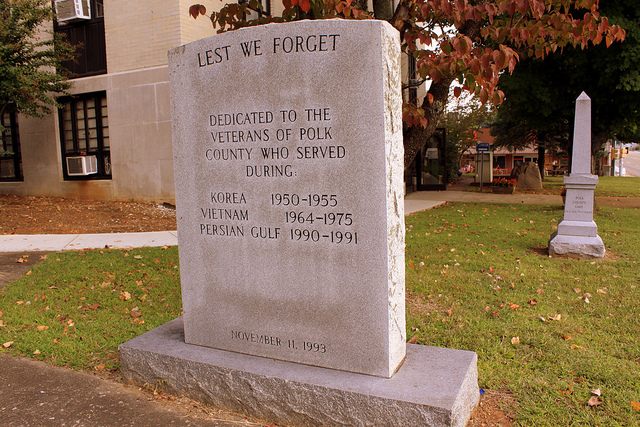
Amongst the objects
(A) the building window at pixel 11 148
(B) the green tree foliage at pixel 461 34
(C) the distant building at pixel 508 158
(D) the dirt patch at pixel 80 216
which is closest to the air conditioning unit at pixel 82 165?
(D) the dirt patch at pixel 80 216

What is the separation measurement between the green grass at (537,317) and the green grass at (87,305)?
9.15 ft

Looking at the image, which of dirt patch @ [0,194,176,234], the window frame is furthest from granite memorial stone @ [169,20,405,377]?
the window frame

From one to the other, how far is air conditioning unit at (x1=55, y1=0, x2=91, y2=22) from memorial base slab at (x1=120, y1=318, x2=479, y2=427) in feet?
43.5

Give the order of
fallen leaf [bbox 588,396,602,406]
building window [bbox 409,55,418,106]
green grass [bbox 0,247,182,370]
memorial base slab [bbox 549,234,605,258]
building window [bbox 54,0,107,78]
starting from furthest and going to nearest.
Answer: building window [bbox 54,0,107,78] < memorial base slab [bbox 549,234,605,258] < building window [bbox 409,55,418,106] < green grass [bbox 0,247,182,370] < fallen leaf [bbox 588,396,602,406]

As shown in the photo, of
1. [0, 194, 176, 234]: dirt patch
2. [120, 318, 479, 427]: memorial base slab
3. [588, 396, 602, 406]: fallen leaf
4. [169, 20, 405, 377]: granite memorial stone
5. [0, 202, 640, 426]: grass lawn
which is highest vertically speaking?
[169, 20, 405, 377]: granite memorial stone

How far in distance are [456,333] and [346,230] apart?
216 cm

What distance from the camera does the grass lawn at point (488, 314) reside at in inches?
134

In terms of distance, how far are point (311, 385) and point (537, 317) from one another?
119 inches

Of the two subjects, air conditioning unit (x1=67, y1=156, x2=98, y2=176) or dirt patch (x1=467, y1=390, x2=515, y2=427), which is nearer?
dirt patch (x1=467, y1=390, x2=515, y2=427)

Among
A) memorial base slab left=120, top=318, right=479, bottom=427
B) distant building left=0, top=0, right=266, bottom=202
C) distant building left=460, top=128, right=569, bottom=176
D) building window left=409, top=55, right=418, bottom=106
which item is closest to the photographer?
memorial base slab left=120, top=318, right=479, bottom=427

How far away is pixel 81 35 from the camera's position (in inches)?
554

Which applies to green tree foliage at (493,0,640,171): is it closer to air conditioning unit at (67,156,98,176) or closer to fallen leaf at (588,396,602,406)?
fallen leaf at (588,396,602,406)

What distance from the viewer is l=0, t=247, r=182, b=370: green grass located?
4062 mm

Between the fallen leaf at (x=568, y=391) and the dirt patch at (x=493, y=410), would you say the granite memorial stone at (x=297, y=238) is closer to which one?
the dirt patch at (x=493, y=410)
